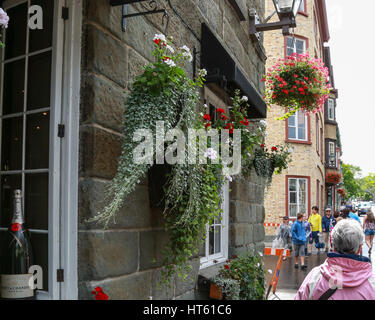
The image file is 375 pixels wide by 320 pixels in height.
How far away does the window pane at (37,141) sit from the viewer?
2803 mm

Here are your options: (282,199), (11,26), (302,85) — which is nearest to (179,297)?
(11,26)

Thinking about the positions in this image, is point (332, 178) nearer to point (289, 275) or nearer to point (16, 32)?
point (289, 275)

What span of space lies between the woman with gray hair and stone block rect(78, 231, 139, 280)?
124 centimetres

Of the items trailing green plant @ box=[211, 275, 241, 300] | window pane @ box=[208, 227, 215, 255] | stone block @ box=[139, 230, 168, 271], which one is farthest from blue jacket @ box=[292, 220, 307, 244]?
stone block @ box=[139, 230, 168, 271]

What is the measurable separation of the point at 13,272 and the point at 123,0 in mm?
1933

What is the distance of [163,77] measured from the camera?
290cm

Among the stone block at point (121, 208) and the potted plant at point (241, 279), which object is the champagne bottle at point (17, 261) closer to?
the stone block at point (121, 208)

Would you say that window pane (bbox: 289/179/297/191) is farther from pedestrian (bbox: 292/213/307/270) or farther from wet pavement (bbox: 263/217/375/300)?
pedestrian (bbox: 292/213/307/270)

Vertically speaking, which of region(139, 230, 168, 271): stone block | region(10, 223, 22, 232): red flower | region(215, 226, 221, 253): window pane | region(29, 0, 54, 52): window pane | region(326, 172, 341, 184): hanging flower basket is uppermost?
region(29, 0, 54, 52): window pane

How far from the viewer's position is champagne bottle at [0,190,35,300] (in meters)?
2.56

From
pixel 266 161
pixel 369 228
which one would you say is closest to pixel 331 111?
pixel 369 228

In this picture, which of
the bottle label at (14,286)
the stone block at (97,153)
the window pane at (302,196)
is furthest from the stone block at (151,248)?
the window pane at (302,196)

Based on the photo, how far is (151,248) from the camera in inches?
133
